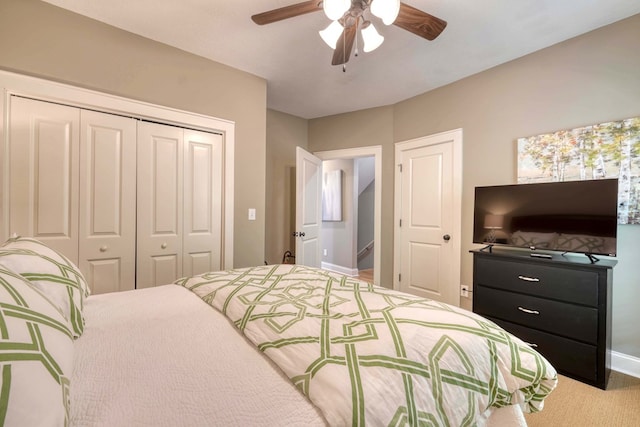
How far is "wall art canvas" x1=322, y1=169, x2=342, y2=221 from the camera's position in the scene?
519cm

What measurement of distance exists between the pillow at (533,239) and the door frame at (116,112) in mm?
2547

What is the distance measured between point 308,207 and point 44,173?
250 cm

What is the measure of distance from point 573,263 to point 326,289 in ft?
5.72

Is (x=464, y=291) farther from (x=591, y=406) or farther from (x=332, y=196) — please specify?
(x=332, y=196)

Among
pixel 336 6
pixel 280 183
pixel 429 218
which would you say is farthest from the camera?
pixel 280 183

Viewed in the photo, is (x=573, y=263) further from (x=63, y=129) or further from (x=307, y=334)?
(x=63, y=129)

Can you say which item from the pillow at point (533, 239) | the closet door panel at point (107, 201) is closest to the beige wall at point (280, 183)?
the closet door panel at point (107, 201)

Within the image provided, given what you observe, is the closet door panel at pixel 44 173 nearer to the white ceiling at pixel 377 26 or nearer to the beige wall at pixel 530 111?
the white ceiling at pixel 377 26

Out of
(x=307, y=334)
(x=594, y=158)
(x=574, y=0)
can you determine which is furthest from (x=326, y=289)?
(x=574, y=0)

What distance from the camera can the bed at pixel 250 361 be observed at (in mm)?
595

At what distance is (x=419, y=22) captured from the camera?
1636 mm

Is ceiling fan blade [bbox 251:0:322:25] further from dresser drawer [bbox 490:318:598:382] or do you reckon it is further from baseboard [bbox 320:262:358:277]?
baseboard [bbox 320:262:358:277]

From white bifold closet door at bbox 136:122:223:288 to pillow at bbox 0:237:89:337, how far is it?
122 cm

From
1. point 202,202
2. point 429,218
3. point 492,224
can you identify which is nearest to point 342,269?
point 429,218
